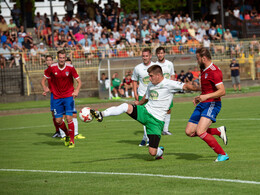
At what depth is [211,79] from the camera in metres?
9.30

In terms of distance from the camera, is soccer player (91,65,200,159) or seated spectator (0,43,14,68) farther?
seated spectator (0,43,14,68)

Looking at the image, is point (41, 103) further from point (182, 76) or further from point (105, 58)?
point (182, 76)

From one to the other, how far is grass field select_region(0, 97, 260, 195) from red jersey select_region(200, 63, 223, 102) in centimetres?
133

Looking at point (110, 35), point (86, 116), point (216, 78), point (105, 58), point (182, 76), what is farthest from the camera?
point (110, 35)

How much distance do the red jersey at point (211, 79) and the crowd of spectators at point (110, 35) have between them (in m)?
23.6

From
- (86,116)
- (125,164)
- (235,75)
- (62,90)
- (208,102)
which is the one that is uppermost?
(62,90)

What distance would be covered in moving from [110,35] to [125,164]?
25.5m

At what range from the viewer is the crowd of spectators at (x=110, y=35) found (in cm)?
3347

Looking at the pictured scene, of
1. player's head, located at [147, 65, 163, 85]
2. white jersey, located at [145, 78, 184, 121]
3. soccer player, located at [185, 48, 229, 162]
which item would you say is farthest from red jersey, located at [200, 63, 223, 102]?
A: player's head, located at [147, 65, 163, 85]

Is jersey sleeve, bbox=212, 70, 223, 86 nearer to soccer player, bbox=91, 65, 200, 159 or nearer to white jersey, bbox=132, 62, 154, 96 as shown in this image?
soccer player, bbox=91, 65, 200, 159

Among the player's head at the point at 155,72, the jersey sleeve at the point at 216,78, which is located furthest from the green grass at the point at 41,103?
the jersey sleeve at the point at 216,78

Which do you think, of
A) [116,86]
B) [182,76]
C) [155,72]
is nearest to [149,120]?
[155,72]

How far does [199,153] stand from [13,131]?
30.2ft

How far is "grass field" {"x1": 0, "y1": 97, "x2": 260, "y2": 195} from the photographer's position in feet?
24.1
